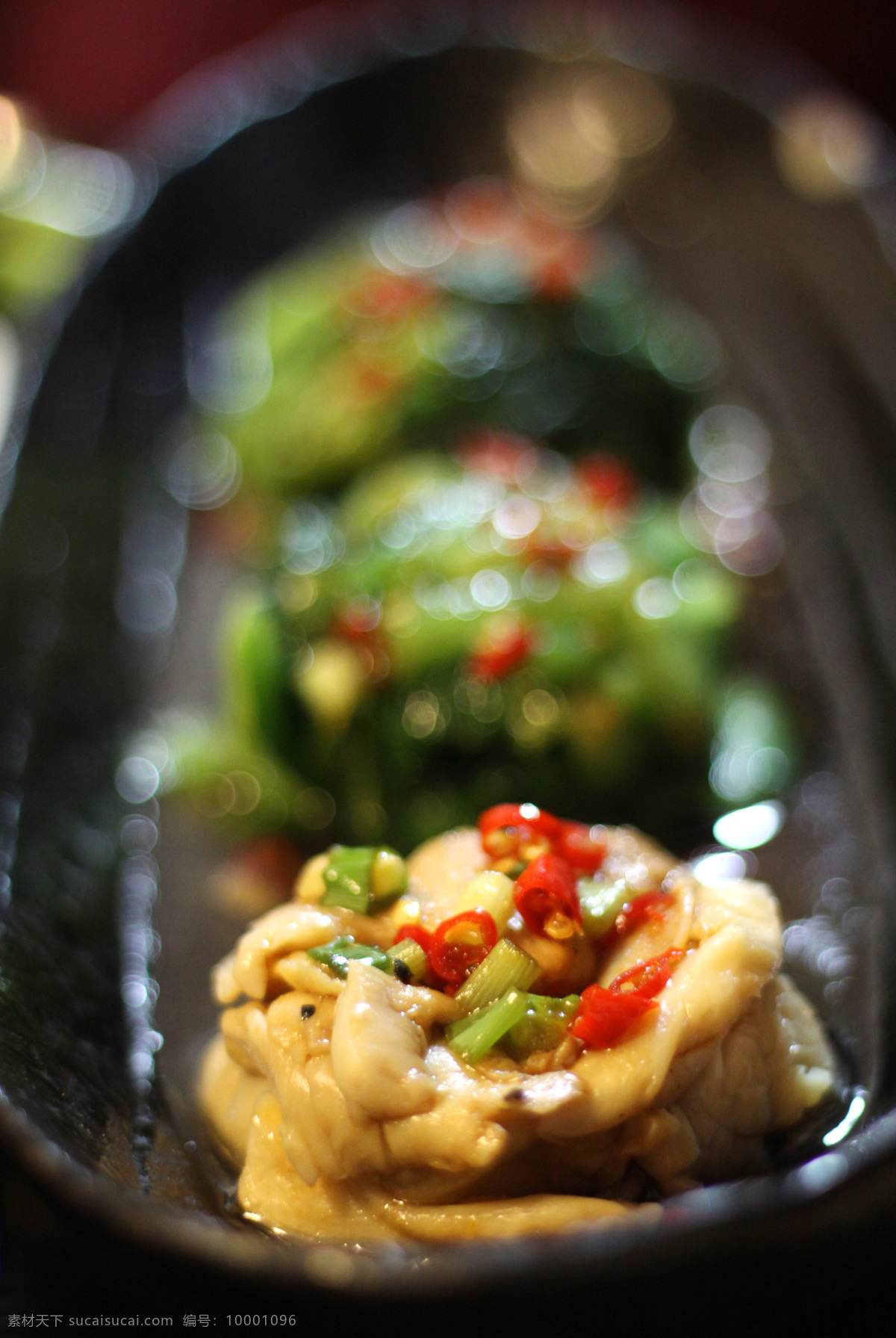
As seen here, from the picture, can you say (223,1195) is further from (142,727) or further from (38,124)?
(38,124)

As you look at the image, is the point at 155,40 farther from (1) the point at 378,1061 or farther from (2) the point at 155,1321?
(2) the point at 155,1321

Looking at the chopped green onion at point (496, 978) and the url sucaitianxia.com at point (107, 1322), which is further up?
the chopped green onion at point (496, 978)

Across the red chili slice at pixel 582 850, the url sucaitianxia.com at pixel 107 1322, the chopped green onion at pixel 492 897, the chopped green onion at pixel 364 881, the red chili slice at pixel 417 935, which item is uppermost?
the red chili slice at pixel 582 850

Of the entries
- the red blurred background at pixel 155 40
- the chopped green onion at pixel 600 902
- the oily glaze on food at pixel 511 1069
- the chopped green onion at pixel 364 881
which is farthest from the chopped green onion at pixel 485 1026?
the red blurred background at pixel 155 40

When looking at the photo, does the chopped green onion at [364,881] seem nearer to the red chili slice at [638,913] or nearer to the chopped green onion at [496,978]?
the chopped green onion at [496,978]

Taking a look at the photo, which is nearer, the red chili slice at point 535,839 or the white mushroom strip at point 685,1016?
the white mushroom strip at point 685,1016

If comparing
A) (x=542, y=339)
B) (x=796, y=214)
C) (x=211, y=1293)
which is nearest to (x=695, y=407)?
(x=542, y=339)

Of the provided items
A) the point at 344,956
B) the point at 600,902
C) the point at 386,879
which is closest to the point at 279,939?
the point at 344,956
